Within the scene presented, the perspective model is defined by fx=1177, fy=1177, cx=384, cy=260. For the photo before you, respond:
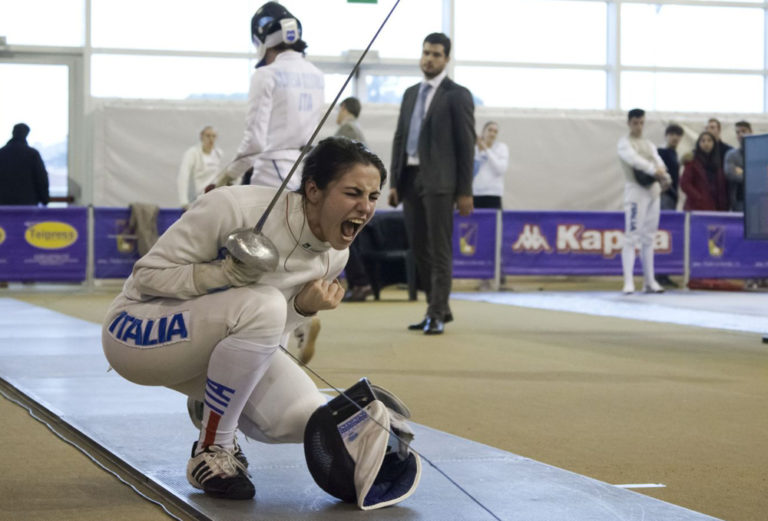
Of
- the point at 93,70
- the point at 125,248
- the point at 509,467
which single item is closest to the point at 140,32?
the point at 93,70

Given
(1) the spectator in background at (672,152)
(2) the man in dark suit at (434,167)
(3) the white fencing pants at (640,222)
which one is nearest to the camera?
(2) the man in dark suit at (434,167)

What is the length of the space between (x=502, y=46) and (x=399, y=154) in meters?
9.49

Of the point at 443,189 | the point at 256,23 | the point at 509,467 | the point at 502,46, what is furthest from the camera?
the point at 502,46

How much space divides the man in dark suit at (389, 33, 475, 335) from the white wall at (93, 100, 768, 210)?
6.09 m

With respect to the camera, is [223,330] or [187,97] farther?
[187,97]

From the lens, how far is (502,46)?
16.2m

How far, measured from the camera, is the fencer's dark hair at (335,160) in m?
2.67

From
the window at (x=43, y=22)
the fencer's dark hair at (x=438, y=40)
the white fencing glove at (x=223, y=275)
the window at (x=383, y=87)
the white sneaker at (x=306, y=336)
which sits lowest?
the white sneaker at (x=306, y=336)

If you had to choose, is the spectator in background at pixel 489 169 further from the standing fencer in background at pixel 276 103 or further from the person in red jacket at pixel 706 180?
the standing fencer in background at pixel 276 103

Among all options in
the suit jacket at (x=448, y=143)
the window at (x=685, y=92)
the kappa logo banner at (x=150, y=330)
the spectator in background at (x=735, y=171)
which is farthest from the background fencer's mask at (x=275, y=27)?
the window at (x=685, y=92)

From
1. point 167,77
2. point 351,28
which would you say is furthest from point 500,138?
point 167,77

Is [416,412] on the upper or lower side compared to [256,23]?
lower

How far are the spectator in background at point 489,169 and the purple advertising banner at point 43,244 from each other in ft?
13.8

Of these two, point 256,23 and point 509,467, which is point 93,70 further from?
point 509,467
